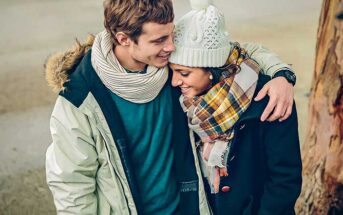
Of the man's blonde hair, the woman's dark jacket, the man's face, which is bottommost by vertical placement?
the woman's dark jacket

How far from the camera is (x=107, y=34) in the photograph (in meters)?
2.40

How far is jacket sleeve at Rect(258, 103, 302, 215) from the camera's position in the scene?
7.92ft

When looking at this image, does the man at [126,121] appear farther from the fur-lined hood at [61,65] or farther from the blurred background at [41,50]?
the blurred background at [41,50]

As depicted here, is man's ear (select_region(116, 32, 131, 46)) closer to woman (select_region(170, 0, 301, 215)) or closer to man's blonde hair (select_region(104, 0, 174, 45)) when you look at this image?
man's blonde hair (select_region(104, 0, 174, 45))

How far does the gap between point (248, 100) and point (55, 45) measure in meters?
4.26

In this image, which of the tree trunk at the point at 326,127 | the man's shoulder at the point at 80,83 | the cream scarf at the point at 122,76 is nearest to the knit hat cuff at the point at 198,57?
the cream scarf at the point at 122,76

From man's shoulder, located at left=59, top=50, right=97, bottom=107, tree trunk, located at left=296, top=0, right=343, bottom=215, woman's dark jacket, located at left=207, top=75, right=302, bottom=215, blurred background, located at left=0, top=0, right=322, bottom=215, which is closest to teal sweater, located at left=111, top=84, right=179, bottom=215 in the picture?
man's shoulder, located at left=59, top=50, right=97, bottom=107

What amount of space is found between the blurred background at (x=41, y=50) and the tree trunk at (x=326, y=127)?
124 cm

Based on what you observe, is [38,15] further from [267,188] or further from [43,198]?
[267,188]

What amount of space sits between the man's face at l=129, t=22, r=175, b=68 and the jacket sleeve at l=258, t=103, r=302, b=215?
50cm

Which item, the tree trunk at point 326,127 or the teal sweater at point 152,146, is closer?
the teal sweater at point 152,146

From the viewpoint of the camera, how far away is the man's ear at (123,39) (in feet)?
7.66

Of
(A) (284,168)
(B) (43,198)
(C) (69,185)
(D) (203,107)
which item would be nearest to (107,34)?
(D) (203,107)

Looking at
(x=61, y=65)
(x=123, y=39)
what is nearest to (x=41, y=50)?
(x=61, y=65)
